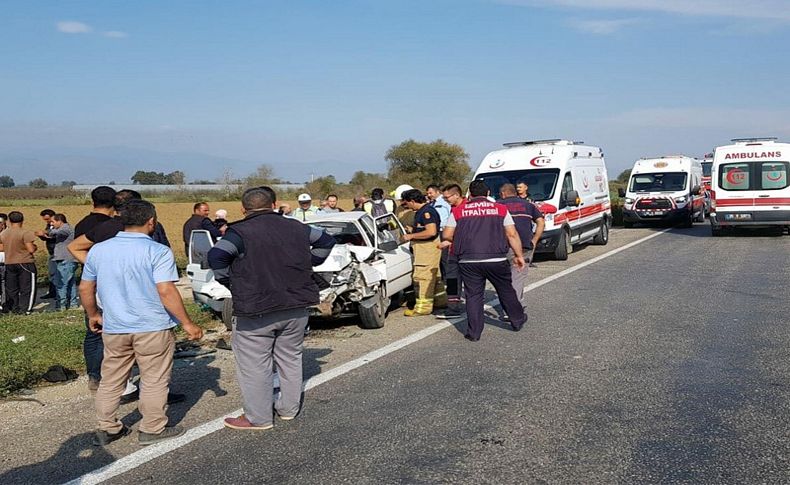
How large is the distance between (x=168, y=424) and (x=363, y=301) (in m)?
3.77

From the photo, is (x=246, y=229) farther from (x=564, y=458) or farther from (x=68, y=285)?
(x=68, y=285)

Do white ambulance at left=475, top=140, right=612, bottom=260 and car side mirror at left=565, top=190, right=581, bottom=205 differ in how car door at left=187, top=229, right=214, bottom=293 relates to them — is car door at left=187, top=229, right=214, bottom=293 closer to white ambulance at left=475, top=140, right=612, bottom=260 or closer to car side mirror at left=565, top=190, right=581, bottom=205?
white ambulance at left=475, top=140, right=612, bottom=260

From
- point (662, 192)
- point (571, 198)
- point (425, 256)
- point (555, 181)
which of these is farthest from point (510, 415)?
point (662, 192)

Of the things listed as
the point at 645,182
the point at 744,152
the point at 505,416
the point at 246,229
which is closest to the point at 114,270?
the point at 246,229

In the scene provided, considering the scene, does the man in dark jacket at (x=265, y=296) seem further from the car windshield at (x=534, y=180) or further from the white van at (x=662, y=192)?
the white van at (x=662, y=192)

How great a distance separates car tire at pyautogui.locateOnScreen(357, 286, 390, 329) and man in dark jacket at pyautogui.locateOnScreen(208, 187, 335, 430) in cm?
335

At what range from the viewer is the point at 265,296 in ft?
18.3

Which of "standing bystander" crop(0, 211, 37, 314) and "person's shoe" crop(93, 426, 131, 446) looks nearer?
"person's shoe" crop(93, 426, 131, 446)

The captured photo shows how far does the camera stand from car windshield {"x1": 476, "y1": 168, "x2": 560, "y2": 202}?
56.0 feet

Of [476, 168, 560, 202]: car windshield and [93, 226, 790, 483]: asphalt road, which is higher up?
[476, 168, 560, 202]: car windshield

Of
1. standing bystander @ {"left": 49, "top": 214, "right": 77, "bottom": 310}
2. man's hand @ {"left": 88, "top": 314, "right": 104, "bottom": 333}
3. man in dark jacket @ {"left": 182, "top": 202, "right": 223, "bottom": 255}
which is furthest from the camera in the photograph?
man in dark jacket @ {"left": 182, "top": 202, "right": 223, "bottom": 255}

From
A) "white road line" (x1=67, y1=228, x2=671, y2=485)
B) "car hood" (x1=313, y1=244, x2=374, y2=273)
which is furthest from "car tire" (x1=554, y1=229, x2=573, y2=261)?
"car hood" (x1=313, y1=244, x2=374, y2=273)

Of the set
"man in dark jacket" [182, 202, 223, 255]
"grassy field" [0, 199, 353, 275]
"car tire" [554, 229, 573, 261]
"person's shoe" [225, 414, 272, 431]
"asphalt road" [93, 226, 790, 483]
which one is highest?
"man in dark jacket" [182, 202, 223, 255]

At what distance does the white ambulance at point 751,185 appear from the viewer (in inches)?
805
